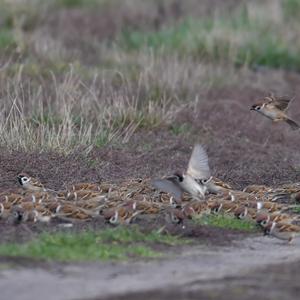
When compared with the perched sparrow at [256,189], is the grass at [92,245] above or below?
above

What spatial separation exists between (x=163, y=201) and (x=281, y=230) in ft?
6.29

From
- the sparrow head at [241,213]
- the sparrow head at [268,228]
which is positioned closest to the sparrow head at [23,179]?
the sparrow head at [241,213]

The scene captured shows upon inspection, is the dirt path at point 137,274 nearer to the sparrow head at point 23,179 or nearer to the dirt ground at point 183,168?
the dirt ground at point 183,168

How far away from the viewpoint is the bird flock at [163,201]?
12.0 m

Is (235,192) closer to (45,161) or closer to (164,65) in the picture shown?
(45,161)

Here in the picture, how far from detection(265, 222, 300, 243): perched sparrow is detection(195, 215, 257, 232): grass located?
461 mm

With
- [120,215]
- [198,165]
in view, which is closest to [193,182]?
[198,165]

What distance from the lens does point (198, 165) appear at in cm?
1366

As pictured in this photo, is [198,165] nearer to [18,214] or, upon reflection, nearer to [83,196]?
[83,196]

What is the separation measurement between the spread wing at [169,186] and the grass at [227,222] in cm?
55

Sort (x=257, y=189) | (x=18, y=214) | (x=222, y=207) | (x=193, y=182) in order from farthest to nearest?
1. (x=257, y=189)
2. (x=193, y=182)
3. (x=222, y=207)
4. (x=18, y=214)

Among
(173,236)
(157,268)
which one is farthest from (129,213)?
(157,268)

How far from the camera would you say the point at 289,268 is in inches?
423

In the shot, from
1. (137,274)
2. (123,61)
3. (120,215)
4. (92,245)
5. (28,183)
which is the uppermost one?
(137,274)
